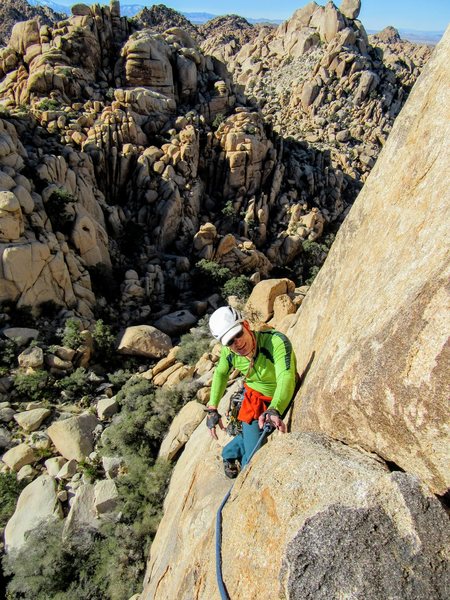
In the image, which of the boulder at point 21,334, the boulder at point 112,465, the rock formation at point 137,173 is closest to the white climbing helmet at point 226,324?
the boulder at point 112,465

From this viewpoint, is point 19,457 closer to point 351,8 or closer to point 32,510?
point 32,510

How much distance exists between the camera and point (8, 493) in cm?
1038

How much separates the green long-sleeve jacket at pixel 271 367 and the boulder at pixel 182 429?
442cm

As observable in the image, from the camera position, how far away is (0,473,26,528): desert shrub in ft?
33.2

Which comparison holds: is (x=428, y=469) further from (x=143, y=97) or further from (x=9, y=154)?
(x=143, y=97)

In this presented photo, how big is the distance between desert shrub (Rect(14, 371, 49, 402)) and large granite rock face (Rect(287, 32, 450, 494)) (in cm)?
1193

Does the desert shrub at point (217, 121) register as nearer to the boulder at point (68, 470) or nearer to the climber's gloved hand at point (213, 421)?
the boulder at point (68, 470)

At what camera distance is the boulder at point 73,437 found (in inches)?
448

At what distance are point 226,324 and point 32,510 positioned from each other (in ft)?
28.7

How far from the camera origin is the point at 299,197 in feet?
132

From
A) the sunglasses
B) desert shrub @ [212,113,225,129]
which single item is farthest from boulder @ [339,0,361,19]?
the sunglasses

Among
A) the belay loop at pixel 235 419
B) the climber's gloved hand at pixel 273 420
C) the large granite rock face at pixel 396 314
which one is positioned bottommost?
the belay loop at pixel 235 419

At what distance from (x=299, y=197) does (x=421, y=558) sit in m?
40.2

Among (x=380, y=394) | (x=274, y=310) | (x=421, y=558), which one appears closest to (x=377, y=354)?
(x=380, y=394)
